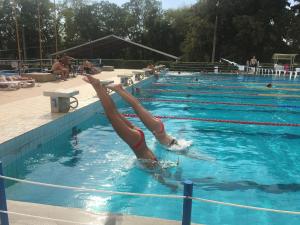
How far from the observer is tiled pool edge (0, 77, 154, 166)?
19.6 ft

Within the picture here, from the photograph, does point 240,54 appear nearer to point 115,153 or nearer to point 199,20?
point 199,20

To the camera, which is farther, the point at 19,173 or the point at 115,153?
the point at 115,153

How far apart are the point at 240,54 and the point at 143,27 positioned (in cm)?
1650

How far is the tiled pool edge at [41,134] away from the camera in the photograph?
597cm

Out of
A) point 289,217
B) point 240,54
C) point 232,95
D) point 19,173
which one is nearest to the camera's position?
point 289,217

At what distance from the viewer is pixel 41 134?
7.18m

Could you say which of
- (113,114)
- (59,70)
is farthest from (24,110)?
(59,70)

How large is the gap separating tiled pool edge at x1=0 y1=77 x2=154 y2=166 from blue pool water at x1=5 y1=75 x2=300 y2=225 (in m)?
0.14

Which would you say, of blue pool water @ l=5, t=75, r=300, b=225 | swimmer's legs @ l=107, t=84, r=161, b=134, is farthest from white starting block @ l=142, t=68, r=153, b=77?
swimmer's legs @ l=107, t=84, r=161, b=134

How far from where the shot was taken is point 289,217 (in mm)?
4918

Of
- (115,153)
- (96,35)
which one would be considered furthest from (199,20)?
(115,153)

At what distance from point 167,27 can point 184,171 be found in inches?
1605

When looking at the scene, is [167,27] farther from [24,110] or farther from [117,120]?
[117,120]

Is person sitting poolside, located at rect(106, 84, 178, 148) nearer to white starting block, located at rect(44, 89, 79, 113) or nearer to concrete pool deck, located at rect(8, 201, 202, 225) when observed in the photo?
concrete pool deck, located at rect(8, 201, 202, 225)
